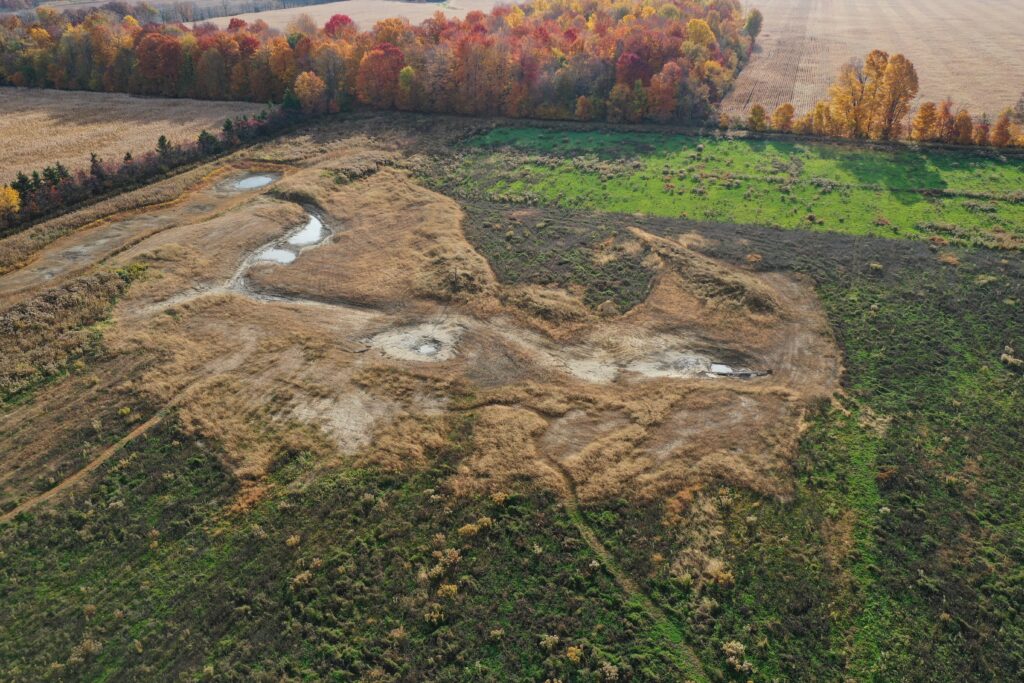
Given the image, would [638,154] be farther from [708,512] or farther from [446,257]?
[708,512]

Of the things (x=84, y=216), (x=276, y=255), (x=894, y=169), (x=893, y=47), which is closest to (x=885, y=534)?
(x=276, y=255)

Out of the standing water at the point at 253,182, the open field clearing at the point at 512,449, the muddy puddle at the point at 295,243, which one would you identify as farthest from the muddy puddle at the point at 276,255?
the standing water at the point at 253,182

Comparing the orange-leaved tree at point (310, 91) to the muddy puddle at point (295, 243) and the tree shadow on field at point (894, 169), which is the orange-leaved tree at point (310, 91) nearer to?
the muddy puddle at point (295, 243)

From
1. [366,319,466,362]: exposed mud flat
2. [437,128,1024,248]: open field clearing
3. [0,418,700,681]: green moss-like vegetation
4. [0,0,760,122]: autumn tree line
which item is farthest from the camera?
[0,0,760,122]: autumn tree line

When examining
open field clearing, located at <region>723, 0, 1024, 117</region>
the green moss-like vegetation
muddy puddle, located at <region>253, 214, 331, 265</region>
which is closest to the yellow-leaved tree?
muddy puddle, located at <region>253, 214, 331, 265</region>

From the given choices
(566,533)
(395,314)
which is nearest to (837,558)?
(566,533)

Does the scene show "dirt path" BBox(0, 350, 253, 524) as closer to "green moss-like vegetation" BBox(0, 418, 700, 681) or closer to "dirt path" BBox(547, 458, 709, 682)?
"green moss-like vegetation" BBox(0, 418, 700, 681)
